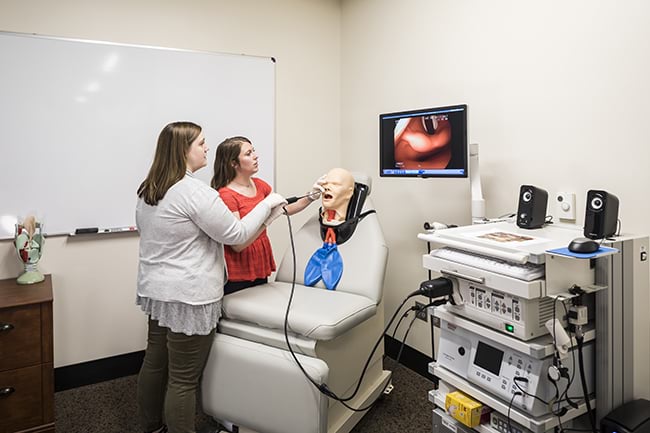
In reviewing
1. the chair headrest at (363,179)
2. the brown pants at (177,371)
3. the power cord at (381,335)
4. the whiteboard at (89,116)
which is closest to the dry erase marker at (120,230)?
the whiteboard at (89,116)

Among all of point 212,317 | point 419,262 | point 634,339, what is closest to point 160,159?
point 212,317

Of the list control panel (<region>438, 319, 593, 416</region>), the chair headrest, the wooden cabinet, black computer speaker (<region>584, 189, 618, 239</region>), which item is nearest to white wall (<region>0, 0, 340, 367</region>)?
Result: the wooden cabinet

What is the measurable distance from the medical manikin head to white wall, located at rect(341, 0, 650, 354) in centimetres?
59

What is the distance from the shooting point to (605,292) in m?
1.28

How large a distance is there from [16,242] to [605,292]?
2.50 m

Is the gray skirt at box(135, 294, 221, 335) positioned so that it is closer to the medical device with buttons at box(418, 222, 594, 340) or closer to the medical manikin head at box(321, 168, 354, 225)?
the medical manikin head at box(321, 168, 354, 225)

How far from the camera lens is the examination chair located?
1603 mm

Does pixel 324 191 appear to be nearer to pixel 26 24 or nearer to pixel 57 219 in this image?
pixel 57 219

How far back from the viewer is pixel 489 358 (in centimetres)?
139

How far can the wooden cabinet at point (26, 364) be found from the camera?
1.86m

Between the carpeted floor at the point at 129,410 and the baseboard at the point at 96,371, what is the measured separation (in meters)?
0.04

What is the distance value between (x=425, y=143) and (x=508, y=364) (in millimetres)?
962

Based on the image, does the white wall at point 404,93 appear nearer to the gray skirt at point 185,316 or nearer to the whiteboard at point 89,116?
the whiteboard at point 89,116

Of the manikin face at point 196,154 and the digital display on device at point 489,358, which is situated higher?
the manikin face at point 196,154
